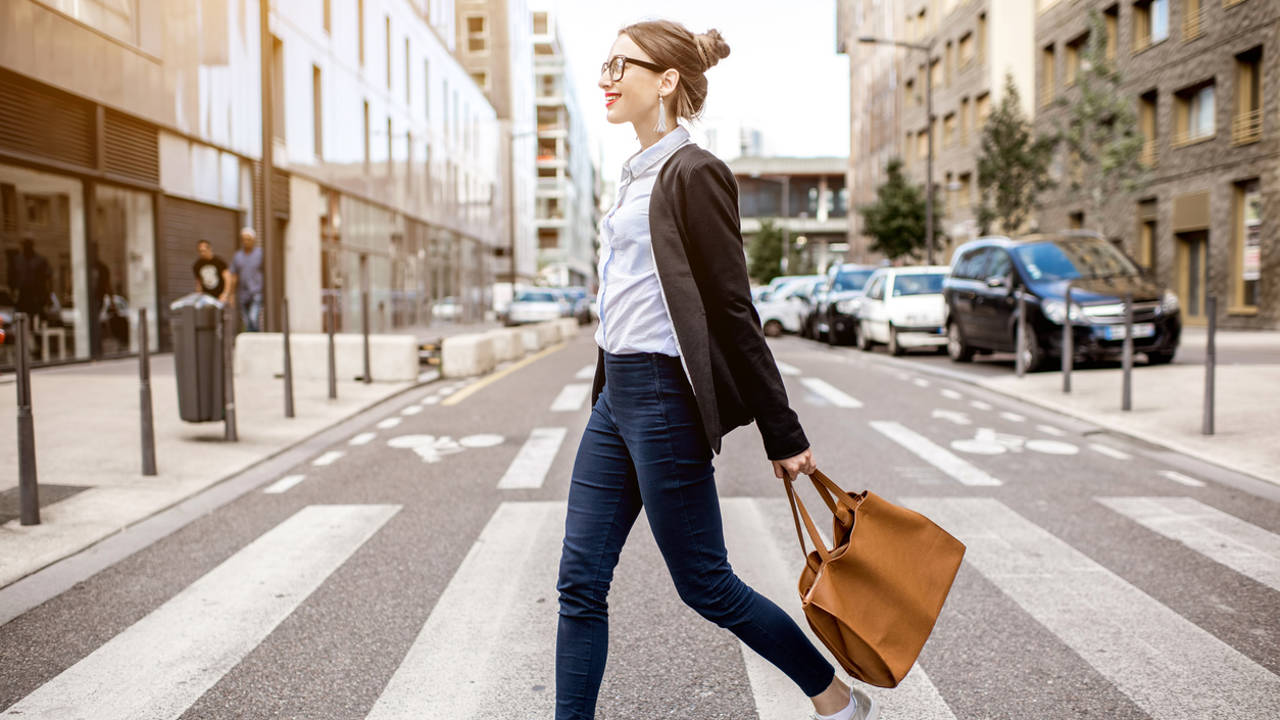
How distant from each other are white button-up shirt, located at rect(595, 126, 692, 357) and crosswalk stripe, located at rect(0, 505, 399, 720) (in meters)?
1.76

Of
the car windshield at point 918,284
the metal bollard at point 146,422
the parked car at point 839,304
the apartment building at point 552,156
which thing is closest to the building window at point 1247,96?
the parked car at point 839,304

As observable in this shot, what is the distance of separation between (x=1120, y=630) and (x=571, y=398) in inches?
337

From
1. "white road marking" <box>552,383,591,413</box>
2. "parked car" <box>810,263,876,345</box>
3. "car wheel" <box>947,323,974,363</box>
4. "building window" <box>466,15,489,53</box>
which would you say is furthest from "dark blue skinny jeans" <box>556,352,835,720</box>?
"building window" <box>466,15,489,53</box>

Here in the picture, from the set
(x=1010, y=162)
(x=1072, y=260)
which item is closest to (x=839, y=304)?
(x=1010, y=162)

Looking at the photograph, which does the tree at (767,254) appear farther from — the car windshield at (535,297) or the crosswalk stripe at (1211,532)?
the crosswalk stripe at (1211,532)

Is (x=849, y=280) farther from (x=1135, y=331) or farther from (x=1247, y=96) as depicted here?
(x=1135, y=331)

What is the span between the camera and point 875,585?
8.70 feet

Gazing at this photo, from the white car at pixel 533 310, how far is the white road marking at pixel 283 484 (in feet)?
97.6

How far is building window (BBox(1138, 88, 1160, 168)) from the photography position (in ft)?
95.6

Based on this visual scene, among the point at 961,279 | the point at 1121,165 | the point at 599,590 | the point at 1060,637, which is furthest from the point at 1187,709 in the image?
the point at 1121,165

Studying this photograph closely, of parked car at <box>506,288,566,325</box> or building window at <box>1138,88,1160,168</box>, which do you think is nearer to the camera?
building window at <box>1138,88,1160,168</box>

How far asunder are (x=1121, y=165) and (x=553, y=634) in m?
22.5

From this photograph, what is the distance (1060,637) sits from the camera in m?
3.92

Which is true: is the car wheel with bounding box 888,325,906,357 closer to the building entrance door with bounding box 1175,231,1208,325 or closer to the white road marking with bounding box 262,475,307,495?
the building entrance door with bounding box 1175,231,1208,325
